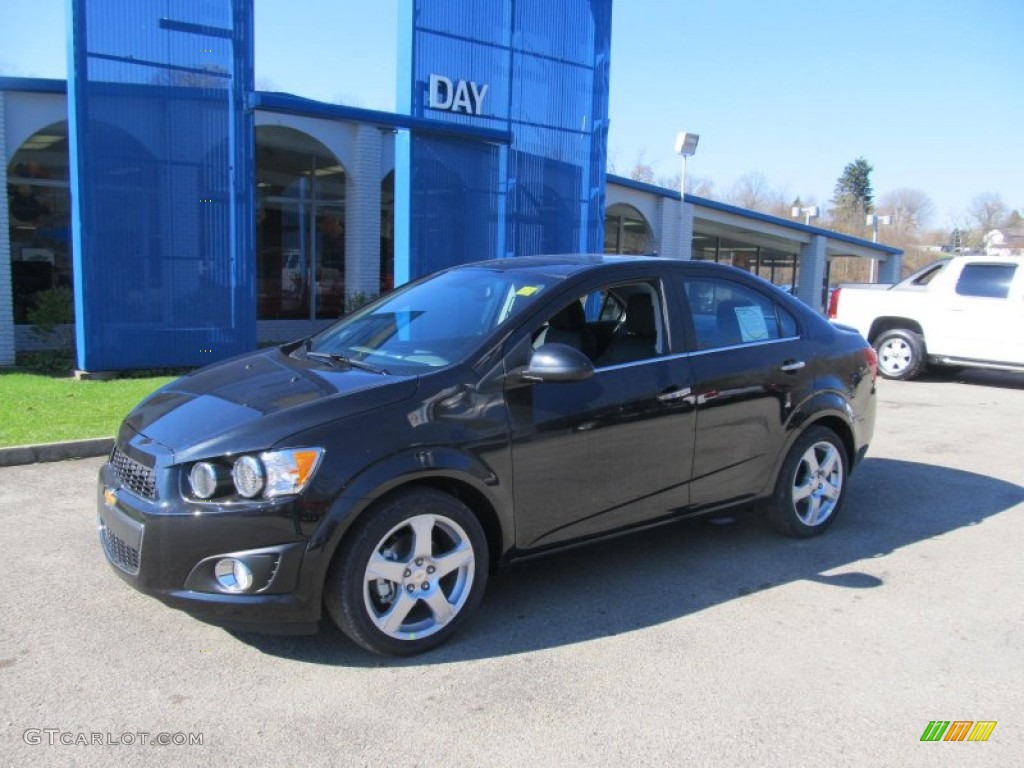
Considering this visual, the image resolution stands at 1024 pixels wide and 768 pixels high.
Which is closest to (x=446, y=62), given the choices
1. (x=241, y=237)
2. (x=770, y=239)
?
(x=241, y=237)

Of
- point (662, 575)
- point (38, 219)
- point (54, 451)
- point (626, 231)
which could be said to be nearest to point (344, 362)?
point (662, 575)

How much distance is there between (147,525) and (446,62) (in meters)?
11.0

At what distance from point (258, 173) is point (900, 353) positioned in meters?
11.5

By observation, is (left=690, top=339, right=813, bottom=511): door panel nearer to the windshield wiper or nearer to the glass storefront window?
the windshield wiper

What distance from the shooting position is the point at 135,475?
3559 millimetres

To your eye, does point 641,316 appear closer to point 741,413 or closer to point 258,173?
point 741,413

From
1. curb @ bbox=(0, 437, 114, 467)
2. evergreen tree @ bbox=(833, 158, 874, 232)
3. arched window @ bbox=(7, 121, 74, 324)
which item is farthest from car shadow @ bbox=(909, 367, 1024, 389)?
evergreen tree @ bbox=(833, 158, 874, 232)

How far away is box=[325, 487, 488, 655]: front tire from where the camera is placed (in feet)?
11.2

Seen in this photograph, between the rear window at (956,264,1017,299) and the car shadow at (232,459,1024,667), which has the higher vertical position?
the rear window at (956,264,1017,299)

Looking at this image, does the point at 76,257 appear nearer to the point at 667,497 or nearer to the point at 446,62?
the point at 446,62

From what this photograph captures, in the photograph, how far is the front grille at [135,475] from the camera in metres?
3.43

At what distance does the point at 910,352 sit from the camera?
13172 mm
